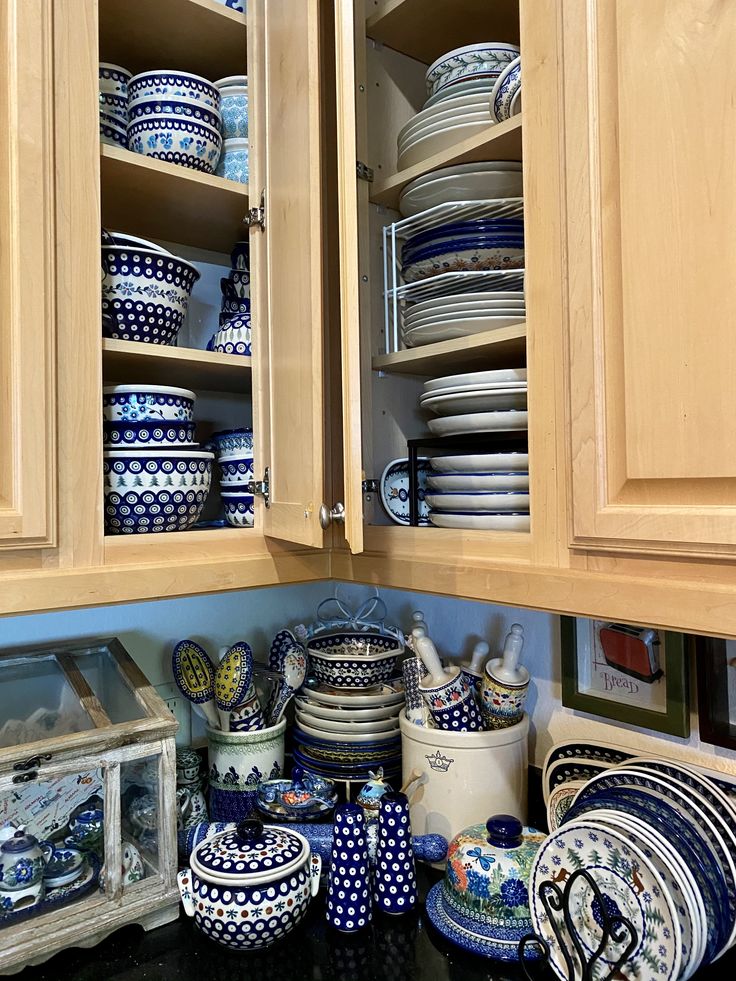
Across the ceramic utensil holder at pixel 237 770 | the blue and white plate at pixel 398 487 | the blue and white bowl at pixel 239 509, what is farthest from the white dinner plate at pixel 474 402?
the ceramic utensil holder at pixel 237 770

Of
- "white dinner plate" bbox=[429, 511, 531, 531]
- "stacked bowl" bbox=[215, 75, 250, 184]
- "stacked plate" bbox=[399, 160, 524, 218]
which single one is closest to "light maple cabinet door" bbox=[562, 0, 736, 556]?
"white dinner plate" bbox=[429, 511, 531, 531]

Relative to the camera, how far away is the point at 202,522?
1.22 meters

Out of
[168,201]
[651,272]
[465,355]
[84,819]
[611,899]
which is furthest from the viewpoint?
[168,201]

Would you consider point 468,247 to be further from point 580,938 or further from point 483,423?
point 580,938

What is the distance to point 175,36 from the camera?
1171 mm

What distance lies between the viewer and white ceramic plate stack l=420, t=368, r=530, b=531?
3.07 feet

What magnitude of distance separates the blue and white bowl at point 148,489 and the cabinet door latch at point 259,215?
14.9 inches

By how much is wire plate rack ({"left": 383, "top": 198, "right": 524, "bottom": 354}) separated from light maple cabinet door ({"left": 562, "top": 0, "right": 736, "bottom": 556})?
0.68 feet

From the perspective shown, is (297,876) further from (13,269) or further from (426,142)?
(426,142)

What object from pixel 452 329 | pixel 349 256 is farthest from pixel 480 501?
pixel 349 256

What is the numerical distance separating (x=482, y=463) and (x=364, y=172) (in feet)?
1.79

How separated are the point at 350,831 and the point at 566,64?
1.00 metres

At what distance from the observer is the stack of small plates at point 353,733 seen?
4.09 feet

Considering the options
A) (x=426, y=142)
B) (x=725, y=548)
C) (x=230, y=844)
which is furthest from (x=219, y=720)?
(x=426, y=142)
